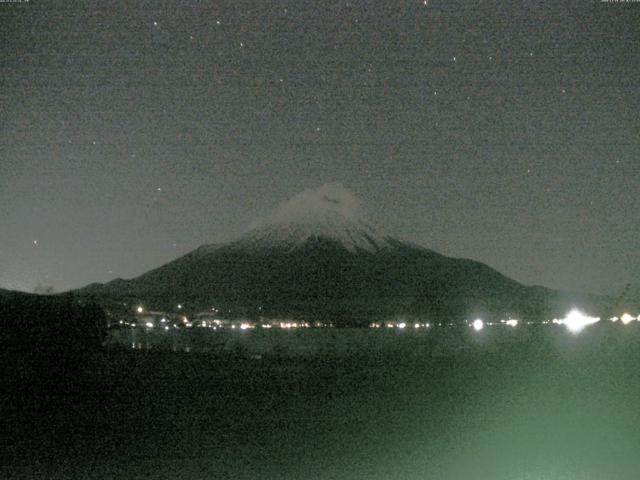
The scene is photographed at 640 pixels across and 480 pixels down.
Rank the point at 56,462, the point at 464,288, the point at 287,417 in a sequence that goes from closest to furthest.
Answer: the point at 56,462 < the point at 287,417 < the point at 464,288

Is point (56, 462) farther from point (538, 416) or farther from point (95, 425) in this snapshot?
point (538, 416)

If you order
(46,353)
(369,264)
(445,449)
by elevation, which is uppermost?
(369,264)

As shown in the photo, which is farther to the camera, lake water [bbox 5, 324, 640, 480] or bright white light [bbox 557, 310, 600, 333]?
bright white light [bbox 557, 310, 600, 333]

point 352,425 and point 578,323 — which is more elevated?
point 578,323

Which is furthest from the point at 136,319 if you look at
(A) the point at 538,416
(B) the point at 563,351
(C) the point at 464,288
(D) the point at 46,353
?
(A) the point at 538,416

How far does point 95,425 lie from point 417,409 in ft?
21.8

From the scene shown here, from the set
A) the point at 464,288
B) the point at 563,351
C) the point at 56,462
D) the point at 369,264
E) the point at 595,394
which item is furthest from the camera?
the point at 369,264

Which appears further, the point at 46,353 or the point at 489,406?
the point at 46,353

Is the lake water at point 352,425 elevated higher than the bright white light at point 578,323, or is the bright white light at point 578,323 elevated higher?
the bright white light at point 578,323

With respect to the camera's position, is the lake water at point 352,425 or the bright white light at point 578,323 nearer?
the lake water at point 352,425

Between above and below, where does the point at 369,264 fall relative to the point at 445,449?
above

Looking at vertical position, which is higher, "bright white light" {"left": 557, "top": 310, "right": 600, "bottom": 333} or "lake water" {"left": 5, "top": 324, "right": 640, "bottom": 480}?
"bright white light" {"left": 557, "top": 310, "right": 600, "bottom": 333}

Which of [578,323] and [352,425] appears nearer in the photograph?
[352,425]

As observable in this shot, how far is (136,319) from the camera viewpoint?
343ft
